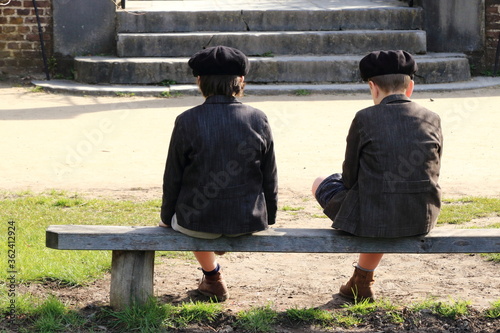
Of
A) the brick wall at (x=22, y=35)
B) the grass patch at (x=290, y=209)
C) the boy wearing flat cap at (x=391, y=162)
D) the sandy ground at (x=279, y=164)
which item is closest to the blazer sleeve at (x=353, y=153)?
the boy wearing flat cap at (x=391, y=162)

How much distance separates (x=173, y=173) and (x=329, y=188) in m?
0.74

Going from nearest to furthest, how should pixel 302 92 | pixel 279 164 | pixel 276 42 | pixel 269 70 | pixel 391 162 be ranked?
pixel 391 162 < pixel 279 164 < pixel 302 92 < pixel 269 70 < pixel 276 42

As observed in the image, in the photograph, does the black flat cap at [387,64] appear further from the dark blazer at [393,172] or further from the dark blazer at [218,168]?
the dark blazer at [218,168]

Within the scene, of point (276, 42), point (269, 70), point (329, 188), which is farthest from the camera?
point (276, 42)

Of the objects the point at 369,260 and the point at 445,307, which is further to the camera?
the point at 369,260

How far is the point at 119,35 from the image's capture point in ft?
36.6

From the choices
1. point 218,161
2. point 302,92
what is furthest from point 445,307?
point 302,92

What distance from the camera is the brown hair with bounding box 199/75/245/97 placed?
11.2ft

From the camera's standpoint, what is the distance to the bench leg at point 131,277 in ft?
11.2

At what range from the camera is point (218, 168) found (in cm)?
336

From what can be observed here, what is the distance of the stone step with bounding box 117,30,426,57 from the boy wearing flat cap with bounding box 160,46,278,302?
7.85m

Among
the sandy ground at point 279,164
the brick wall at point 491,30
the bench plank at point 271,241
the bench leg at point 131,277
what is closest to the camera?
the bench plank at point 271,241

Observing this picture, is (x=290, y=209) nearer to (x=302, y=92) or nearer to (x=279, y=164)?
(x=279, y=164)

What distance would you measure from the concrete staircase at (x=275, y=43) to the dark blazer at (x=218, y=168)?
24.3 feet
